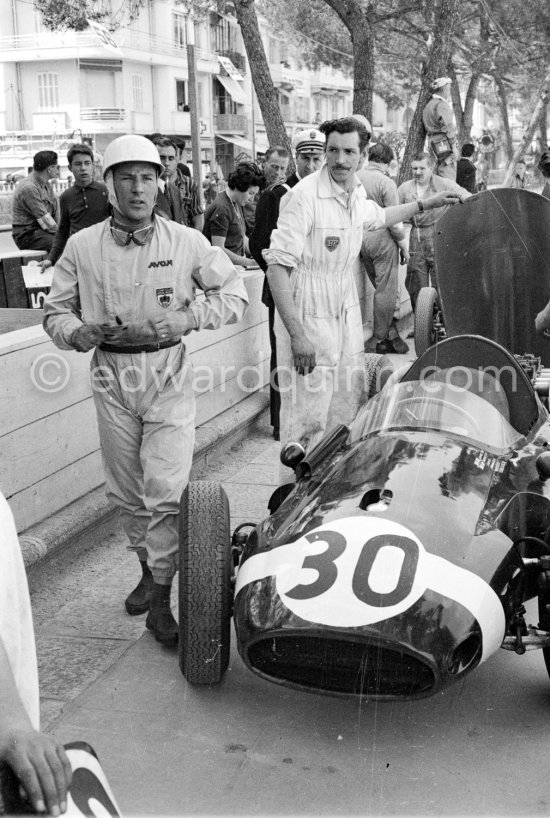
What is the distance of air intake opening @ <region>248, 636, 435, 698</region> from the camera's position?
3121 mm

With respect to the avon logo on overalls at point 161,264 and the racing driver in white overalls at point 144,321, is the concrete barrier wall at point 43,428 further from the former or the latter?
the avon logo on overalls at point 161,264

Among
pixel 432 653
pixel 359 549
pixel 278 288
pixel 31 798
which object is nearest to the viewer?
pixel 31 798

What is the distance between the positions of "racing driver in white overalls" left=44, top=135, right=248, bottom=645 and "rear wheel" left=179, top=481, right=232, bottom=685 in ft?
1.51

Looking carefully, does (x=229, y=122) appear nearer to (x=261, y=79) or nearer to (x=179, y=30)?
(x=179, y=30)

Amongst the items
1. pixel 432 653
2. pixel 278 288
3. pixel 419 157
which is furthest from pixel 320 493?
pixel 419 157

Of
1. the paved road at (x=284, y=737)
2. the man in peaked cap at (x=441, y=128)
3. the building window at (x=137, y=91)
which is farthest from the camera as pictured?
the building window at (x=137, y=91)

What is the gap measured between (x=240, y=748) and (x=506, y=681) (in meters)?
1.06

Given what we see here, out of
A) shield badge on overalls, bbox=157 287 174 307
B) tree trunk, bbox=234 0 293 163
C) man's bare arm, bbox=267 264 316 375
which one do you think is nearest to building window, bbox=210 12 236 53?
tree trunk, bbox=234 0 293 163

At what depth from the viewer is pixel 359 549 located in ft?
10.7

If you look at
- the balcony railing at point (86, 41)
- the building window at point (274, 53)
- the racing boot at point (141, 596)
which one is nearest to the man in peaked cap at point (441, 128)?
the racing boot at point (141, 596)

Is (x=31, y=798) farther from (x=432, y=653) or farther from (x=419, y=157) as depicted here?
(x=419, y=157)

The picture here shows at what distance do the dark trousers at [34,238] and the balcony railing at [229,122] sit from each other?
48067 mm

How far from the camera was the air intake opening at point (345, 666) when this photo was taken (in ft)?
10.2

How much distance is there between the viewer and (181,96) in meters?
54.1
